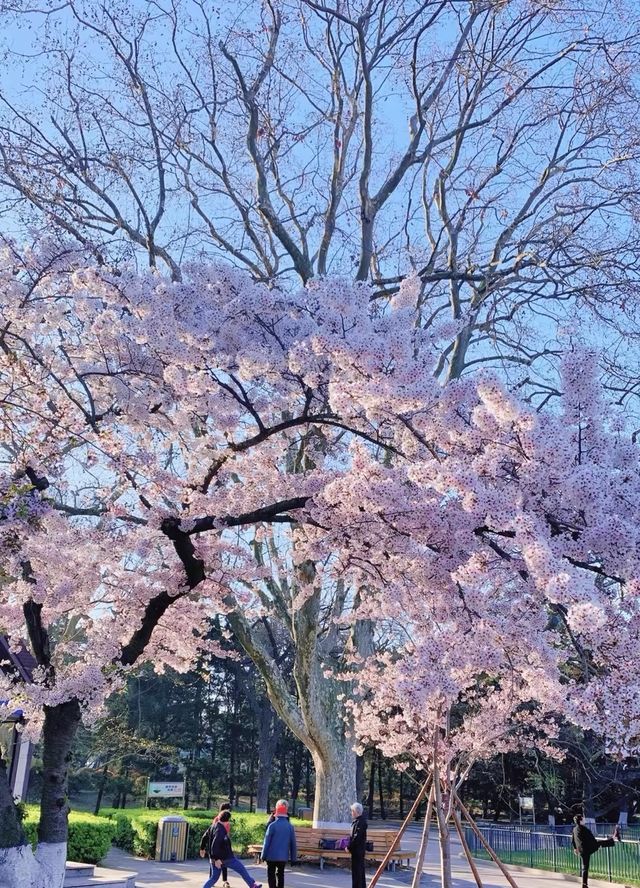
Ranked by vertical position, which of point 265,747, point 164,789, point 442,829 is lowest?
point 164,789

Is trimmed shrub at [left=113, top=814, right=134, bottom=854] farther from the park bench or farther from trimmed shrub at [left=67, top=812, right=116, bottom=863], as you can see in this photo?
the park bench

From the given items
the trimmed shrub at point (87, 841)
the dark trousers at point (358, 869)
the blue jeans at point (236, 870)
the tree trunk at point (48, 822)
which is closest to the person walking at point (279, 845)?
the blue jeans at point (236, 870)

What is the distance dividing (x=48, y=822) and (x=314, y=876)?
8.02m

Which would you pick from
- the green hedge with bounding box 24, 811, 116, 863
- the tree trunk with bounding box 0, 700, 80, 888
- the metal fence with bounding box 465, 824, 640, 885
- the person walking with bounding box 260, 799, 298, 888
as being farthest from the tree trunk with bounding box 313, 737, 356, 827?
the tree trunk with bounding box 0, 700, 80, 888

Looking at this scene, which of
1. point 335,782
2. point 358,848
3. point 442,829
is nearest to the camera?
point 358,848

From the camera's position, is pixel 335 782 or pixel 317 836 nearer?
→ pixel 335 782

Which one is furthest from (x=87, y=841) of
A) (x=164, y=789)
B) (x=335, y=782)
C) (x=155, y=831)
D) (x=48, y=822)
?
(x=48, y=822)

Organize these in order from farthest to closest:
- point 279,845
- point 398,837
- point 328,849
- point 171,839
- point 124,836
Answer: point 124,836 → point 171,839 → point 328,849 → point 398,837 → point 279,845

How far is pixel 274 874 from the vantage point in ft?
34.7

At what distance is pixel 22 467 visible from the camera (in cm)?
687

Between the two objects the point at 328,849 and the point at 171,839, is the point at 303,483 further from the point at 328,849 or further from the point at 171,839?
the point at 171,839

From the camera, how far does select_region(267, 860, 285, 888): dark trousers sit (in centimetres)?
1035

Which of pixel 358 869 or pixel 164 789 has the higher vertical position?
pixel 164 789

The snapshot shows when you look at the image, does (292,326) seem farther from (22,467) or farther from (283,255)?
(283,255)
